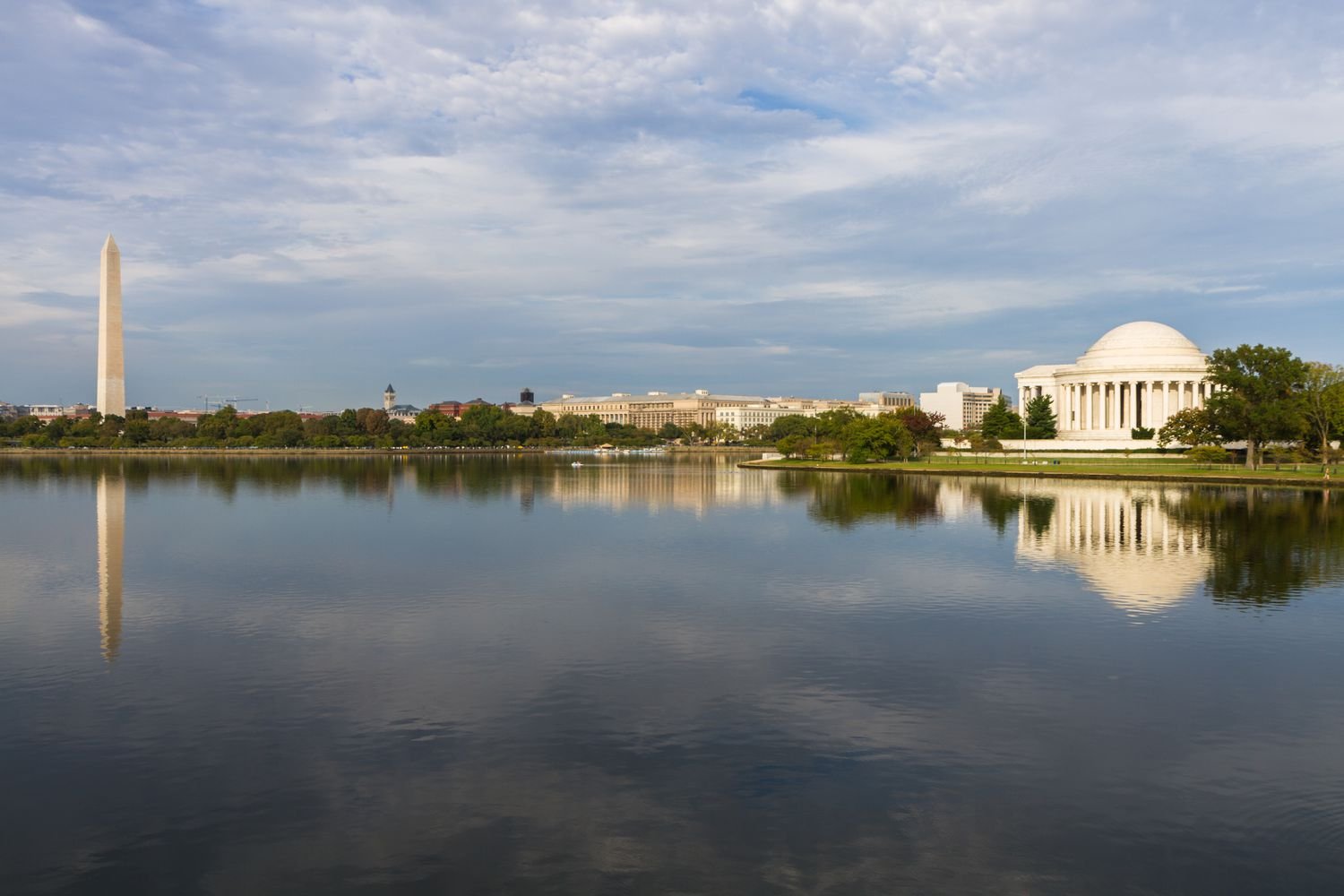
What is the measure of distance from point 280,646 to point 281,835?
685 centimetres

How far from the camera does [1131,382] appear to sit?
89188 millimetres

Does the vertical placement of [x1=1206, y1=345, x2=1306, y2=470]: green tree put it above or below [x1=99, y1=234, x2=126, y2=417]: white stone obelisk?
below

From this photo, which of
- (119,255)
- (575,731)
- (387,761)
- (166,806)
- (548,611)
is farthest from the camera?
(119,255)

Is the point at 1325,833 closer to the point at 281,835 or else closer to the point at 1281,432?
the point at 281,835

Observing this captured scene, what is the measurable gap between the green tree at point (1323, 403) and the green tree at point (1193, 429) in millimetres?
5001

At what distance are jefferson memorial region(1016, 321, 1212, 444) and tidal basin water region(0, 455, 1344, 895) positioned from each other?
6966 centimetres

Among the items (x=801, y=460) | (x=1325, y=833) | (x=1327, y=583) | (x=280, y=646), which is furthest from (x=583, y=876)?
(x=801, y=460)

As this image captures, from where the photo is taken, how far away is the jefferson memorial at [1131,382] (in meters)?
88.1

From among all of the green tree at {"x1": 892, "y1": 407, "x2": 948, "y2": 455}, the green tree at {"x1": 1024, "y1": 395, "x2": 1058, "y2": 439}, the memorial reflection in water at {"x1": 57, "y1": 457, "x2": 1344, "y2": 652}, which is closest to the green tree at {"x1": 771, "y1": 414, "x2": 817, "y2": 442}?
the green tree at {"x1": 1024, "y1": 395, "x2": 1058, "y2": 439}

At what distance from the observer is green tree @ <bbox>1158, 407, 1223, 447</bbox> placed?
60906mm

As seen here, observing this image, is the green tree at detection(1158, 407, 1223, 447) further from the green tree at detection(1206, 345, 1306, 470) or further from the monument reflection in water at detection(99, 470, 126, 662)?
the monument reflection in water at detection(99, 470, 126, 662)

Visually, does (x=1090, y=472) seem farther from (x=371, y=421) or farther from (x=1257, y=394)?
(x=371, y=421)

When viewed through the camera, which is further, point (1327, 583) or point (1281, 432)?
point (1281, 432)

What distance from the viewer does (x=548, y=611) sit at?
56.5ft
